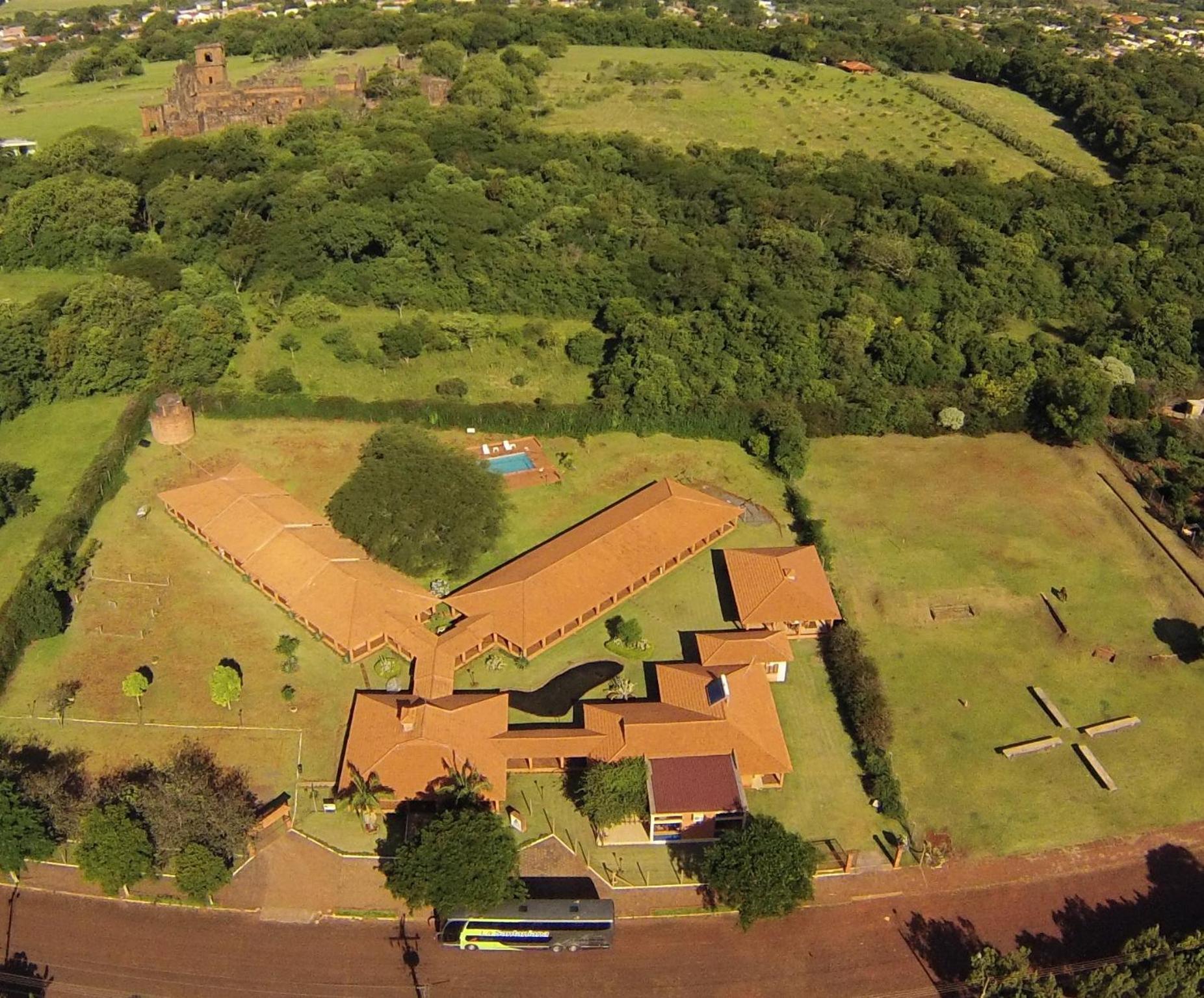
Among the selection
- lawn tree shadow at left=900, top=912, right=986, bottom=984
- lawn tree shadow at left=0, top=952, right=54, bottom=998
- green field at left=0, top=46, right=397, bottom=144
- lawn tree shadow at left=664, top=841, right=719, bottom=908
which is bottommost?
green field at left=0, top=46, right=397, bottom=144

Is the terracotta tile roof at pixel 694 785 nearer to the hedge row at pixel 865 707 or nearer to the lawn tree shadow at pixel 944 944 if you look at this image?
the hedge row at pixel 865 707

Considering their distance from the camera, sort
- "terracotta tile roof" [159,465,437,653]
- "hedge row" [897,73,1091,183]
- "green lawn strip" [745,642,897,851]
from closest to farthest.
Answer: "green lawn strip" [745,642,897,851], "terracotta tile roof" [159,465,437,653], "hedge row" [897,73,1091,183]

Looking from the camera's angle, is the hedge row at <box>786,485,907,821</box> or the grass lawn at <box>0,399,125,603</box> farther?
the grass lawn at <box>0,399,125,603</box>

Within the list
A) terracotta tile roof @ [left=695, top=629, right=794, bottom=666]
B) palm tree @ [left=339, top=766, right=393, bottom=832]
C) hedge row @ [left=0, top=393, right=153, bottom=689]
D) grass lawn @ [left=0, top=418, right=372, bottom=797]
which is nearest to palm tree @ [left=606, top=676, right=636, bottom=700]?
terracotta tile roof @ [left=695, top=629, right=794, bottom=666]

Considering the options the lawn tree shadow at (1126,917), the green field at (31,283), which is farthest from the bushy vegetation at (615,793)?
the green field at (31,283)

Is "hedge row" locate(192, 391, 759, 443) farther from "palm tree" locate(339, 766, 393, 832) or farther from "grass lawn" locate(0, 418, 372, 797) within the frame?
"palm tree" locate(339, 766, 393, 832)

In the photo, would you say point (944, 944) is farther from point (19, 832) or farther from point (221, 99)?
point (221, 99)

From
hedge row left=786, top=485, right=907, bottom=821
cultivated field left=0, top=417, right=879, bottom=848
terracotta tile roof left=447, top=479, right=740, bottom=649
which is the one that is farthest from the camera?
terracotta tile roof left=447, top=479, right=740, bottom=649
